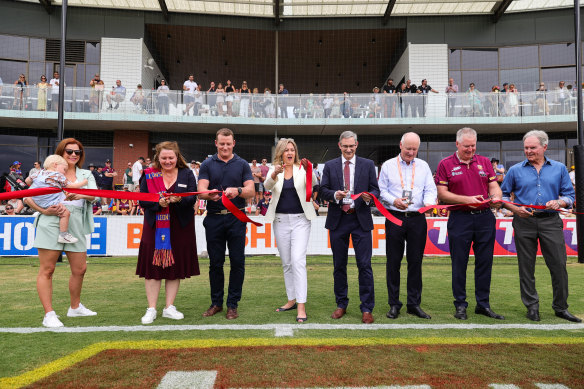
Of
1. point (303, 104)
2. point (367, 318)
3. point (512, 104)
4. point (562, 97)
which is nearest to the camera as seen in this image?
point (367, 318)

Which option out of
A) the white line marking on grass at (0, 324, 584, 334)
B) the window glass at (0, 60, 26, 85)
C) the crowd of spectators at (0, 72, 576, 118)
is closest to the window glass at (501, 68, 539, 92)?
the crowd of spectators at (0, 72, 576, 118)

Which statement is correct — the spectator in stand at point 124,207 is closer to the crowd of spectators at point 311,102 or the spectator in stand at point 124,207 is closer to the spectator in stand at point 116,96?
the crowd of spectators at point 311,102

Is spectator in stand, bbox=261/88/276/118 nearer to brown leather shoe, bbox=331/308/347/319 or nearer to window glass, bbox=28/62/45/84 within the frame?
window glass, bbox=28/62/45/84

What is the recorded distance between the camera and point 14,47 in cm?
2216

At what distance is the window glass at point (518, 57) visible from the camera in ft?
74.9

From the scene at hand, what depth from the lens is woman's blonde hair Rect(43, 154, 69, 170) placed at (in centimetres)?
462

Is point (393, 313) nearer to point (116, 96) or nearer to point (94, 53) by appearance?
point (116, 96)

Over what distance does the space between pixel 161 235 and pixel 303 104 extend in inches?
641

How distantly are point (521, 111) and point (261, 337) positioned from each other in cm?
1964

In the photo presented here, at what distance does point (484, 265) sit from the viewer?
5.03 m

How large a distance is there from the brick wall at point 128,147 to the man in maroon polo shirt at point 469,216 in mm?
19325

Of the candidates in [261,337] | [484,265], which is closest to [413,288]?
[484,265]

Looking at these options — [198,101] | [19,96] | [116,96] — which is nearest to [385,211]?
[198,101]

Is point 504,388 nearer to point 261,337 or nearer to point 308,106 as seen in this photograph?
point 261,337
